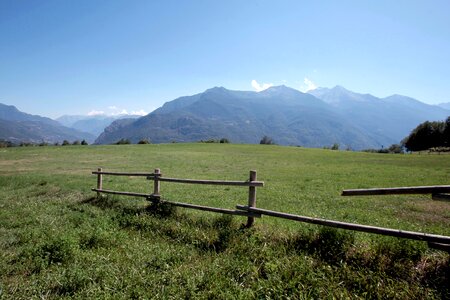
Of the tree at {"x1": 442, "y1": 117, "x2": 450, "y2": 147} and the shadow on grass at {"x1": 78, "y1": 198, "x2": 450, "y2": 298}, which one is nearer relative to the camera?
the shadow on grass at {"x1": 78, "y1": 198, "x2": 450, "y2": 298}

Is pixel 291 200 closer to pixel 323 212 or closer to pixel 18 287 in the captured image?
pixel 323 212

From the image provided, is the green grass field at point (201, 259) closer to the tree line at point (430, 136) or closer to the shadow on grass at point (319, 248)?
the shadow on grass at point (319, 248)

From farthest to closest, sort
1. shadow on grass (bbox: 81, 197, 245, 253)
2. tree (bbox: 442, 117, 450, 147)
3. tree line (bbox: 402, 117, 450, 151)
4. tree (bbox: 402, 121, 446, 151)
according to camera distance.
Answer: tree (bbox: 402, 121, 446, 151) → tree line (bbox: 402, 117, 450, 151) → tree (bbox: 442, 117, 450, 147) → shadow on grass (bbox: 81, 197, 245, 253)

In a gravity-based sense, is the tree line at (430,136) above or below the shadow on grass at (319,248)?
above

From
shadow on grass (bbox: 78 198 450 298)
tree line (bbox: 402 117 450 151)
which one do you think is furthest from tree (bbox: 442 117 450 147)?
shadow on grass (bbox: 78 198 450 298)

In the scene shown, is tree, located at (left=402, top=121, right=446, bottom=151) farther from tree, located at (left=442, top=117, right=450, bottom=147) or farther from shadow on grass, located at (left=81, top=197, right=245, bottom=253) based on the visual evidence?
shadow on grass, located at (left=81, top=197, right=245, bottom=253)

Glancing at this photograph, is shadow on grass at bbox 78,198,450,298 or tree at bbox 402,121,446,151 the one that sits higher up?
tree at bbox 402,121,446,151

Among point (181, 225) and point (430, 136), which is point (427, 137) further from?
point (181, 225)

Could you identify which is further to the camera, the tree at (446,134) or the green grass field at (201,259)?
the tree at (446,134)

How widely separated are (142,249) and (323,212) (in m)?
8.75

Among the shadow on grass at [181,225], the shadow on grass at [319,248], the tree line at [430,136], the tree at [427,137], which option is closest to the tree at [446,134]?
the tree line at [430,136]

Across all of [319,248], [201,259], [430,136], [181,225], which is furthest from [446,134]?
[201,259]

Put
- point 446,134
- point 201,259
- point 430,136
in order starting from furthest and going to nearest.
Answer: point 430,136
point 446,134
point 201,259

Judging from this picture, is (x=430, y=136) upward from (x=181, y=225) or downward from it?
upward
